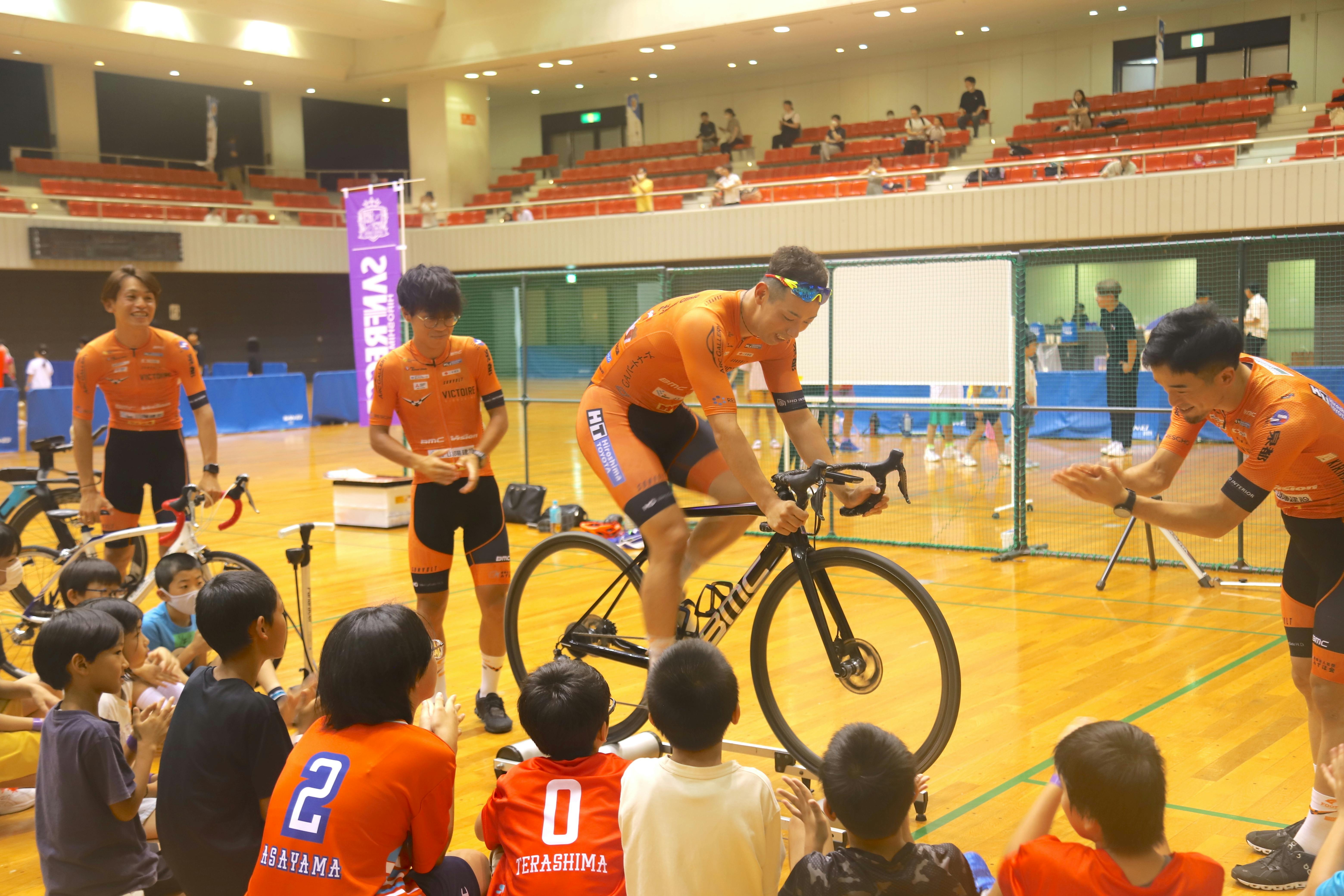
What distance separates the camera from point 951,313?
9.41m

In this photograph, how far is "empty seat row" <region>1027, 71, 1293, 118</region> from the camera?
21.1 metres

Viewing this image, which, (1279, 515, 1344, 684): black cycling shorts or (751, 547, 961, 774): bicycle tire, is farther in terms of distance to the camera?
(751, 547, 961, 774): bicycle tire

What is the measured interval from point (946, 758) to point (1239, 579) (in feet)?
12.8

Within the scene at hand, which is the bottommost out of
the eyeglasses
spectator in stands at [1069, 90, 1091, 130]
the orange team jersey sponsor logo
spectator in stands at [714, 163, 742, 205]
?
the orange team jersey sponsor logo

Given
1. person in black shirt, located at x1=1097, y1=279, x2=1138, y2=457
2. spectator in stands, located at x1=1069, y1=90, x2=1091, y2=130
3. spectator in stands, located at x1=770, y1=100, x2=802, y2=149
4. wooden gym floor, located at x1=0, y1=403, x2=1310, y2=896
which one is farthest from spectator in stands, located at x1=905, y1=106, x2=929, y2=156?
wooden gym floor, located at x1=0, y1=403, x2=1310, y2=896

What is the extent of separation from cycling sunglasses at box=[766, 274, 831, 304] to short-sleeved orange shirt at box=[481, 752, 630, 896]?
1.76 meters

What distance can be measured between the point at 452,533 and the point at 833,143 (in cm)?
2184

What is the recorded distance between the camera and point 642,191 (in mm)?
23812

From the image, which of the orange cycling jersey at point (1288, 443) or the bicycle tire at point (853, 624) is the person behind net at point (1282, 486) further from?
the bicycle tire at point (853, 624)

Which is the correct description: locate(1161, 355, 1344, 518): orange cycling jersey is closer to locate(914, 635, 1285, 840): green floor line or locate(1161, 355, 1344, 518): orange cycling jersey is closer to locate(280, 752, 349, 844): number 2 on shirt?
locate(914, 635, 1285, 840): green floor line

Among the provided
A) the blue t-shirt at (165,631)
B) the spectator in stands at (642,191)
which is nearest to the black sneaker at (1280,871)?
the blue t-shirt at (165,631)

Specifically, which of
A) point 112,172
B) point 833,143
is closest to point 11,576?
point 833,143

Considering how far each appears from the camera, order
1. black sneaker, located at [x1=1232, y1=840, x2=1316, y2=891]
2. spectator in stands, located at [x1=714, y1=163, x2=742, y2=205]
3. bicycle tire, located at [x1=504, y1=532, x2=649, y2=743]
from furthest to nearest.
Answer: spectator in stands, located at [x1=714, y1=163, x2=742, y2=205] → bicycle tire, located at [x1=504, y1=532, x2=649, y2=743] → black sneaker, located at [x1=1232, y1=840, x2=1316, y2=891]

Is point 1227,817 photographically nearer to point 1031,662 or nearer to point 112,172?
point 1031,662
